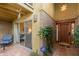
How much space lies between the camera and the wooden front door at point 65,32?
71.7 inches

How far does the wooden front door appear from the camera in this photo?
5.98 feet

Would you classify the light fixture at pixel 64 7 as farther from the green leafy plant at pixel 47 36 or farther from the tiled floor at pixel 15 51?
the tiled floor at pixel 15 51

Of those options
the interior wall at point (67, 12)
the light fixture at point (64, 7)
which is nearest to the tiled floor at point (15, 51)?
the interior wall at point (67, 12)

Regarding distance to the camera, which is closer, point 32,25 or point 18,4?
point 18,4

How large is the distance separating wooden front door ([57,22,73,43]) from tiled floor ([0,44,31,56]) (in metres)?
0.61

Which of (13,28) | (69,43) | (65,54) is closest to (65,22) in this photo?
(69,43)

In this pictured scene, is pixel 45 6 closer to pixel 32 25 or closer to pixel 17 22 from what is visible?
pixel 32 25

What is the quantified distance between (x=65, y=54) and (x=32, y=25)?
2.47 ft

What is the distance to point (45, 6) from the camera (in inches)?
72.3

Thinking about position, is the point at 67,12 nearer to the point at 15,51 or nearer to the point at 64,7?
the point at 64,7

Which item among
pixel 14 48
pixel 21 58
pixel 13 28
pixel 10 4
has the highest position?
pixel 10 4

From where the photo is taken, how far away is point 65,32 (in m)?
1.86

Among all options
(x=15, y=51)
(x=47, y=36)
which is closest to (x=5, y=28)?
(x=15, y=51)

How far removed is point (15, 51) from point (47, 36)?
59cm
